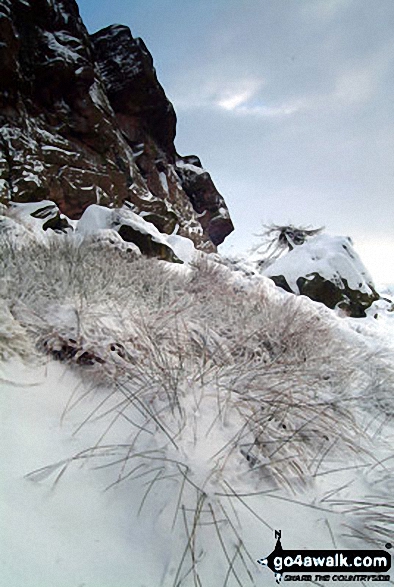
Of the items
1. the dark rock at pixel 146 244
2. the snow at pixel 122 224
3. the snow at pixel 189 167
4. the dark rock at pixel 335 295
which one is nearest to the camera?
the dark rock at pixel 146 244

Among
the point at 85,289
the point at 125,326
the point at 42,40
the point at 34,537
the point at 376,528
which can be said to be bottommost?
the point at 34,537

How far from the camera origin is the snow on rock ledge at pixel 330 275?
8016 mm

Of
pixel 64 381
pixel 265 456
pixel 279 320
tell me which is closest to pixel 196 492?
pixel 265 456

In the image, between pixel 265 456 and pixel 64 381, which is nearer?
pixel 265 456

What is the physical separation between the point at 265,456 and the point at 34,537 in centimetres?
79

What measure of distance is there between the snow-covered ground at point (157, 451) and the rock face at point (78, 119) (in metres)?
11.4

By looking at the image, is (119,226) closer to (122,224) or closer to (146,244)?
(122,224)

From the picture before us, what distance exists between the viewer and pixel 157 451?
1022 mm

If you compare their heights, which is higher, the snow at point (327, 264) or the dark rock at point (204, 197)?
the dark rock at point (204, 197)

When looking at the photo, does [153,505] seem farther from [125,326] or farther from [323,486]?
[125,326]

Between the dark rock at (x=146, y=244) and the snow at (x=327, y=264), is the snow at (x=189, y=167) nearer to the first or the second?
the snow at (x=327, y=264)

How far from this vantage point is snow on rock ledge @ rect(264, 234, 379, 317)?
8016mm

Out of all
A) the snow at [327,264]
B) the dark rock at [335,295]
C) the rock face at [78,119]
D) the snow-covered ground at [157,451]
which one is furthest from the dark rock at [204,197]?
the snow-covered ground at [157,451]

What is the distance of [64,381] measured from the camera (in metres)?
1.42
